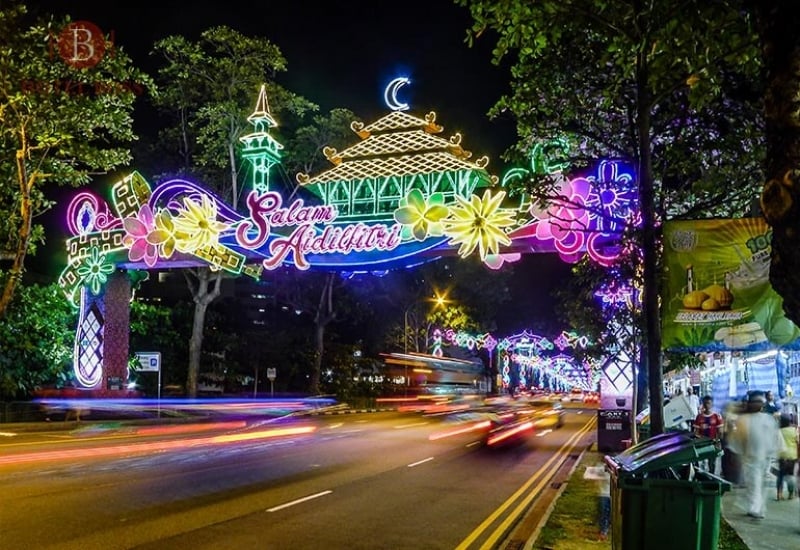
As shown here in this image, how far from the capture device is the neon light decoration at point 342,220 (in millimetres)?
23719

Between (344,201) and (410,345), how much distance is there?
36.1m

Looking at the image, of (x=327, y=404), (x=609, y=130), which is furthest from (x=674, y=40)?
(x=327, y=404)

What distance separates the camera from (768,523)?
36.2 ft

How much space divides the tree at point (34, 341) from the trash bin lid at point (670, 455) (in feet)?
86.0

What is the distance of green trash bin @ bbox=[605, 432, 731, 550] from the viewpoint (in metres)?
6.61

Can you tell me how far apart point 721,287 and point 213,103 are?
99.6ft

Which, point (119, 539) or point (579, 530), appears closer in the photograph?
point (119, 539)

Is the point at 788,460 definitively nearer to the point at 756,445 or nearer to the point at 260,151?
the point at 756,445

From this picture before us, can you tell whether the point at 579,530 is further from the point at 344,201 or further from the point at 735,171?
the point at 344,201

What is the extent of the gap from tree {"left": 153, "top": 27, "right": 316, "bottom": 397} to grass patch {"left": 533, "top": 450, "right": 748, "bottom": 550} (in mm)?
25773

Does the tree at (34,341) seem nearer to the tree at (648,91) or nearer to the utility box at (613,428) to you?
the utility box at (613,428)

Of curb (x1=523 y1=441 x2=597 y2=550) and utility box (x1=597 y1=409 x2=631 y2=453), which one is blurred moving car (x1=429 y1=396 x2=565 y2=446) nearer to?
utility box (x1=597 y1=409 x2=631 y2=453)

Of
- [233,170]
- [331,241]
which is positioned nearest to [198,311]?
[233,170]

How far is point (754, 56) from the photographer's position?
8398mm
